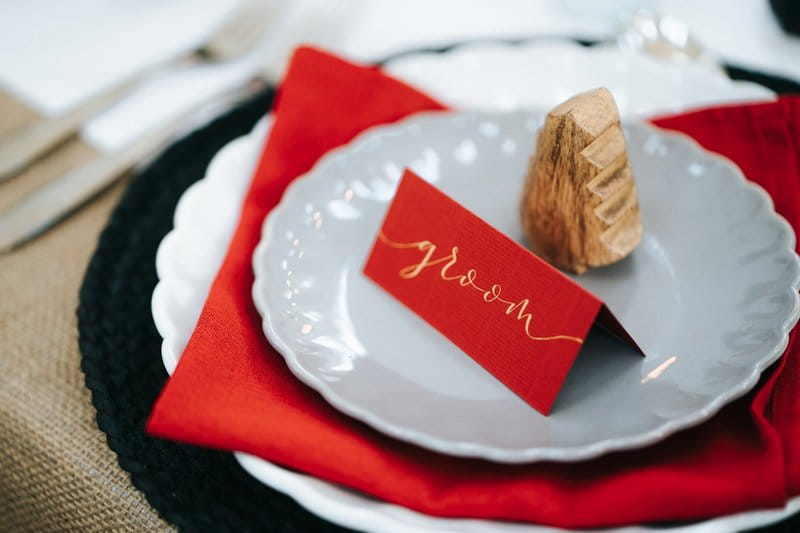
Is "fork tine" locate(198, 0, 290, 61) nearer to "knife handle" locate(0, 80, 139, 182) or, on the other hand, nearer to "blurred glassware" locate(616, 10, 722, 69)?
"knife handle" locate(0, 80, 139, 182)

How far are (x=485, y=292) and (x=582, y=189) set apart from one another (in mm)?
121

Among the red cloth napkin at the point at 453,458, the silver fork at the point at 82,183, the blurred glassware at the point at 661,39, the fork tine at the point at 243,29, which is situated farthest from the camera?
the fork tine at the point at 243,29

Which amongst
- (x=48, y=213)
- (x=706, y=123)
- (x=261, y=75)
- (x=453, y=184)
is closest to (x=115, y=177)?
Result: (x=48, y=213)

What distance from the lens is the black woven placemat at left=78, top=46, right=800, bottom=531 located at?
0.46 m

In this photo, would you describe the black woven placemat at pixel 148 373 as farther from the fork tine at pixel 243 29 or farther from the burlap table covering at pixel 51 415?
the fork tine at pixel 243 29

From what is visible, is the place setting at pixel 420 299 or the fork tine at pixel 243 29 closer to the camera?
the place setting at pixel 420 299

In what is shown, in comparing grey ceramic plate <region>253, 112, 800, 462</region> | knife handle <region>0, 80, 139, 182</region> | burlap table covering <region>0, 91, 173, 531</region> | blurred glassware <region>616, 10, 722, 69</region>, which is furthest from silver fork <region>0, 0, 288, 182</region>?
blurred glassware <region>616, 10, 722, 69</region>

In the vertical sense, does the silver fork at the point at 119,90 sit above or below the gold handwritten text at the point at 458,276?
below

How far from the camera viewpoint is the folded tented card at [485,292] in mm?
462

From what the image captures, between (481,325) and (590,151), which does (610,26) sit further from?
(481,325)

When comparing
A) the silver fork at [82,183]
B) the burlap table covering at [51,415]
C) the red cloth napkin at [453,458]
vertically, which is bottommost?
the burlap table covering at [51,415]

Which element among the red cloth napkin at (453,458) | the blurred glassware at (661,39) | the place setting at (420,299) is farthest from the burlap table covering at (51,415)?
the blurred glassware at (661,39)

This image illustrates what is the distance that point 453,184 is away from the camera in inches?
26.6

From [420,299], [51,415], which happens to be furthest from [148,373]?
[420,299]
